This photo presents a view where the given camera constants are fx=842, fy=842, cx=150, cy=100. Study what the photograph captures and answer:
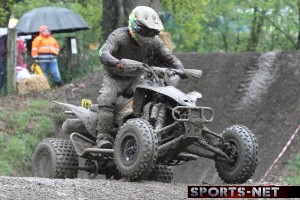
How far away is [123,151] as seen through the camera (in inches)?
418

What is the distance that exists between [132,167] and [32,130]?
303 inches

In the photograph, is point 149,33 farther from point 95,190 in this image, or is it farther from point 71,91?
point 71,91

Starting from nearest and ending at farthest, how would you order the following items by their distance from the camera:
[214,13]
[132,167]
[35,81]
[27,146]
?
1. [132,167]
2. [27,146]
3. [35,81]
4. [214,13]

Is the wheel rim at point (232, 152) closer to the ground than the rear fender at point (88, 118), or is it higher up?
closer to the ground

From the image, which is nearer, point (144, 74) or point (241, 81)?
point (144, 74)

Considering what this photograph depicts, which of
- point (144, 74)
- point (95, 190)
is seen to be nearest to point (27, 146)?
point (144, 74)

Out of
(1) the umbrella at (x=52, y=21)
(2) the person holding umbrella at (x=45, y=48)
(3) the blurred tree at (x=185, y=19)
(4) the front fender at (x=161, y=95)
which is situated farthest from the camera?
(3) the blurred tree at (x=185, y=19)

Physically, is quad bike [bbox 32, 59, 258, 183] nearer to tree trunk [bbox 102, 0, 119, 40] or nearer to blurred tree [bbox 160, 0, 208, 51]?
tree trunk [bbox 102, 0, 119, 40]

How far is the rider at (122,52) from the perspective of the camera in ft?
36.2

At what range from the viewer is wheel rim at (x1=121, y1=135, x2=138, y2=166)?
1045 centimetres

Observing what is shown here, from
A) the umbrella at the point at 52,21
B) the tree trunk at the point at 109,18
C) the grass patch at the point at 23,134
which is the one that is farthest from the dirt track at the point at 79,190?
the umbrella at the point at 52,21

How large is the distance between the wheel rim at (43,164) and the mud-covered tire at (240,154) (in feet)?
8.29

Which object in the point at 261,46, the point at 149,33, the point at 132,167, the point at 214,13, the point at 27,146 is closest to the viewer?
the point at 132,167

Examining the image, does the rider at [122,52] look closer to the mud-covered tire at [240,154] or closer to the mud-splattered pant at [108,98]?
the mud-splattered pant at [108,98]
